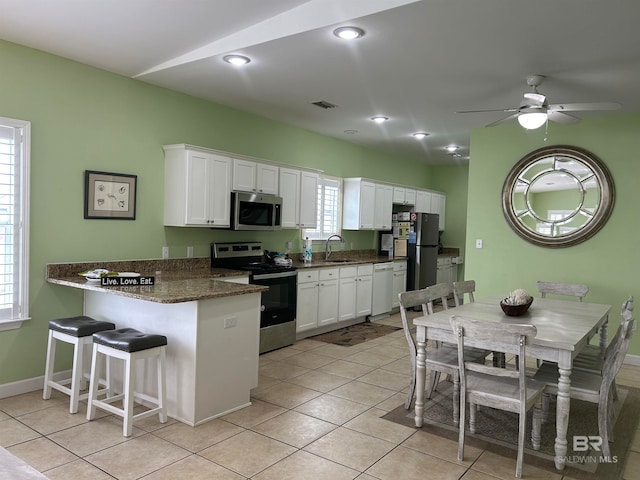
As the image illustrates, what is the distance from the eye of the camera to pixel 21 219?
11.9 feet

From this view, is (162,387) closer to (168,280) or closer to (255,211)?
(168,280)

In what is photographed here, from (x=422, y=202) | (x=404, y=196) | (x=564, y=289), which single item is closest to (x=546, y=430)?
(x=564, y=289)

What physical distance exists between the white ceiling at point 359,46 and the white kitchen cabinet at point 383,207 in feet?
8.46

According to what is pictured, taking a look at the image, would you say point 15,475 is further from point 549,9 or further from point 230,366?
point 549,9

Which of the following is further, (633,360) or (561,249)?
(561,249)

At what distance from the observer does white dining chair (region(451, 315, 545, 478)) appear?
8.66ft

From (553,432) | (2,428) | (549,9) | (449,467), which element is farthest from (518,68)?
(2,428)

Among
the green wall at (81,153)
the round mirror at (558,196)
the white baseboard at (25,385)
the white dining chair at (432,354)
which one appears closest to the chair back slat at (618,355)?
the white dining chair at (432,354)

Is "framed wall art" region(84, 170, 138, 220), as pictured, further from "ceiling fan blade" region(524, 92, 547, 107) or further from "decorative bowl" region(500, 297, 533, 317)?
"ceiling fan blade" region(524, 92, 547, 107)

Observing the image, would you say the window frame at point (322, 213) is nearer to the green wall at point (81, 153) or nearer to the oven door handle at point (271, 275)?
the oven door handle at point (271, 275)

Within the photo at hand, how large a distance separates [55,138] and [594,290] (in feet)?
17.9

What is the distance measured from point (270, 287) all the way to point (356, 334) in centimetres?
161

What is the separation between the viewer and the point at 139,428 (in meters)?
3.11

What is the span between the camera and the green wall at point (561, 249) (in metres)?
4.98
